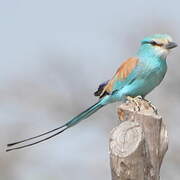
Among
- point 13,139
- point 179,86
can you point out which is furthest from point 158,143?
point 13,139

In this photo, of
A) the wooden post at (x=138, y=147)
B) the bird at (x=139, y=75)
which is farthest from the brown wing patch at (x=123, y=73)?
the wooden post at (x=138, y=147)

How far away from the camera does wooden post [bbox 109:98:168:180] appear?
132 inches

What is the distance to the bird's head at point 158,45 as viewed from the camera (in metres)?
5.06

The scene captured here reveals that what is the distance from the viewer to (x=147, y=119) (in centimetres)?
357

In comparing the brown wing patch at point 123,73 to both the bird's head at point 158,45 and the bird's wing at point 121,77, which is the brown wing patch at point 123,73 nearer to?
the bird's wing at point 121,77

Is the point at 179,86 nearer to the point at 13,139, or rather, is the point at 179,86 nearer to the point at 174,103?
the point at 174,103

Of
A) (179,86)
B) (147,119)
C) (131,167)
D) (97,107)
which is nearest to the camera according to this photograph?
(131,167)

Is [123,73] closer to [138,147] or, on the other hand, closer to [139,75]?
[139,75]

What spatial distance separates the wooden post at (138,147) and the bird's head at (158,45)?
151cm

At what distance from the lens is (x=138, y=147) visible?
338 cm

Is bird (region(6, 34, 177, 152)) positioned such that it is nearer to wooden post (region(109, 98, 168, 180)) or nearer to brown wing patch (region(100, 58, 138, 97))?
brown wing patch (region(100, 58, 138, 97))

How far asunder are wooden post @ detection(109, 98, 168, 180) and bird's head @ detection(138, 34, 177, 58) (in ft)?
4.95

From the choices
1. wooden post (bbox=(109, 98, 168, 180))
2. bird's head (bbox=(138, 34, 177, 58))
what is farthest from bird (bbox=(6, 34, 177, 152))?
wooden post (bbox=(109, 98, 168, 180))

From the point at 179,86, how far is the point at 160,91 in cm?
18
